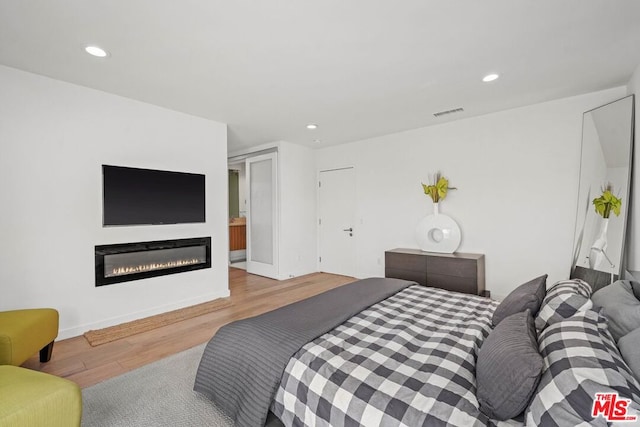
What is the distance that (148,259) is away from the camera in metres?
3.56

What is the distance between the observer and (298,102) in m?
3.39

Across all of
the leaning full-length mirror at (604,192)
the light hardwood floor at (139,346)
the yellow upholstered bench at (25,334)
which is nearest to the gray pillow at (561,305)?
the leaning full-length mirror at (604,192)

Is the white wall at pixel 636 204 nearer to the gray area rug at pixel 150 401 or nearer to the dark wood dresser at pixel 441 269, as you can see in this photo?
the dark wood dresser at pixel 441 269

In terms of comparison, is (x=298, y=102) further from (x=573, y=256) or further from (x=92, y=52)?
(x=573, y=256)

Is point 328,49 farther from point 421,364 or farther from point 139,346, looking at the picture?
point 139,346

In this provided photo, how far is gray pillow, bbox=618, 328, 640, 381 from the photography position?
105 cm

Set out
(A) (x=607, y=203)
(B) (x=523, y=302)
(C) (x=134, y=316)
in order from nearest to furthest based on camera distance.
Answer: (B) (x=523, y=302), (A) (x=607, y=203), (C) (x=134, y=316)

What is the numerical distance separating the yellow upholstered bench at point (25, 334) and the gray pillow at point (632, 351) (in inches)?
132

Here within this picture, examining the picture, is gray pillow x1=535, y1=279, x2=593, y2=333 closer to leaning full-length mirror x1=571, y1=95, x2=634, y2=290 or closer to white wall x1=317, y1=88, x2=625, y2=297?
leaning full-length mirror x1=571, y1=95, x2=634, y2=290

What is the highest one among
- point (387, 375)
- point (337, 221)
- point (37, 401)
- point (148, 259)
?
point (337, 221)

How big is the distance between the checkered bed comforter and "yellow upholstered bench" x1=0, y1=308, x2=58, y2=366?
6.19ft

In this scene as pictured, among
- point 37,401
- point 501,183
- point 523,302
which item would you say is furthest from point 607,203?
point 37,401

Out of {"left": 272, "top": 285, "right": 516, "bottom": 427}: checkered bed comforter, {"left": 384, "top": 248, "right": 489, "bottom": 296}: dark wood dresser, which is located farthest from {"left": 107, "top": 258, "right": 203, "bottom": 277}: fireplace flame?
{"left": 384, "top": 248, "right": 489, "bottom": 296}: dark wood dresser

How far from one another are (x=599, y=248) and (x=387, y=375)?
9.86ft
